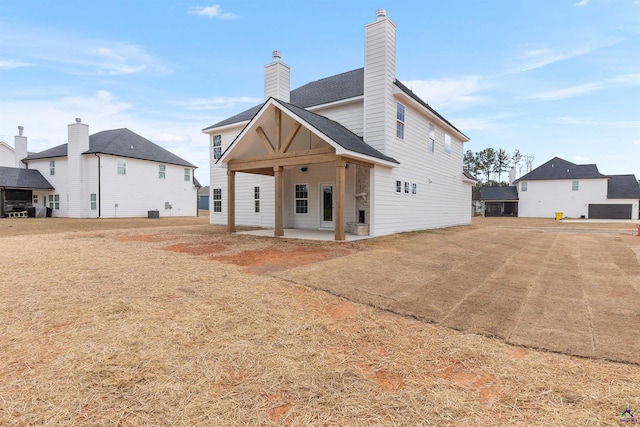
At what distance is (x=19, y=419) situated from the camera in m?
1.97

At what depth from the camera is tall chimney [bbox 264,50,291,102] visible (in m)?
15.1

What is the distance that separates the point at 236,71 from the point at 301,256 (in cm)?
1584

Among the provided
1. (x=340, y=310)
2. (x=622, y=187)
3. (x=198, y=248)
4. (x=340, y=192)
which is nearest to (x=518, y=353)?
(x=340, y=310)

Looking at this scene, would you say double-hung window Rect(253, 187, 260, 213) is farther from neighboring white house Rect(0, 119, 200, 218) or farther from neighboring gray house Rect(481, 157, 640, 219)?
neighboring gray house Rect(481, 157, 640, 219)

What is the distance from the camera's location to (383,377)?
2.57 m

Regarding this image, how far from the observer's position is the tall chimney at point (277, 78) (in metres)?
15.1

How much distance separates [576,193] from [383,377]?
46.1 meters

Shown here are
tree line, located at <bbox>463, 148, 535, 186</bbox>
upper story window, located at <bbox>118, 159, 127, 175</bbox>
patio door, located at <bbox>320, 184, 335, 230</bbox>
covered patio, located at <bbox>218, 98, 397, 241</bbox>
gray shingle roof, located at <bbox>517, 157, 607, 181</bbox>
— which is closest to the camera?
covered patio, located at <bbox>218, 98, 397, 241</bbox>

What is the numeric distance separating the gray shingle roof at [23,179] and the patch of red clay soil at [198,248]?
2653cm

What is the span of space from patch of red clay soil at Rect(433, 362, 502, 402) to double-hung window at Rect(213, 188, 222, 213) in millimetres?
17160

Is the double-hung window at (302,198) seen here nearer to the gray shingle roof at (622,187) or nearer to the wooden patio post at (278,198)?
the wooden patio post at (278,198)

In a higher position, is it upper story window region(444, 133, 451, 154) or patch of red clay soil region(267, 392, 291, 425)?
upper story window region(444, 133, 451, 154)

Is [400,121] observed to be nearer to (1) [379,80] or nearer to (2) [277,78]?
(1) [379,80]

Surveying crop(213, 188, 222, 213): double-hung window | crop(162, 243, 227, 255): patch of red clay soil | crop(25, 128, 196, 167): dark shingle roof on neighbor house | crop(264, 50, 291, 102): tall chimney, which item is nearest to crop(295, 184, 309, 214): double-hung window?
crop(264, 50, 291, 102): tall chimney
